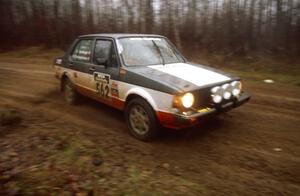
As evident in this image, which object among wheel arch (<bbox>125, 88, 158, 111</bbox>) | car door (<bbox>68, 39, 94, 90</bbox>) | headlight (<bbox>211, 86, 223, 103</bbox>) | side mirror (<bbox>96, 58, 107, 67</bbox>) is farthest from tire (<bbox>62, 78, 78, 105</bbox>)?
headlight (<bbox>211, 86, 223, 103</bbox>)

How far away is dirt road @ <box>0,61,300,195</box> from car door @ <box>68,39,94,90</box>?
26.9 inches

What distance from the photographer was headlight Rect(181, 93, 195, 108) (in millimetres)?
4238

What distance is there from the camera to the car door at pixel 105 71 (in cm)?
528

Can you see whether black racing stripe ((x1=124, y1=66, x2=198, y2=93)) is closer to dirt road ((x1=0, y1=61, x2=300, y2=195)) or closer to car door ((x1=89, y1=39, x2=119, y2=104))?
car door ((x1=89, y1=39, x2=119, y2=104))

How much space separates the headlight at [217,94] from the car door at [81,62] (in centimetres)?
258

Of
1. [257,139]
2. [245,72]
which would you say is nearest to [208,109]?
[257,139]

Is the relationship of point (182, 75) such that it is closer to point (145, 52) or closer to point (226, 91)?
point (226, 91)

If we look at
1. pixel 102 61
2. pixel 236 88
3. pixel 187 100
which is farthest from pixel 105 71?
pixel 236 88

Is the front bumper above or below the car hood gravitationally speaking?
below

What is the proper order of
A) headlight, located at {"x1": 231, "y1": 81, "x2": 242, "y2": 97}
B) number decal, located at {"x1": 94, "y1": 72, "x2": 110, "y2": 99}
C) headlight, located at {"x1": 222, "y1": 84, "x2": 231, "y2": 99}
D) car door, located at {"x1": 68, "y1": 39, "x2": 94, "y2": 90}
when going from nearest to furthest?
A: headlight, located at {"x1": 222, "y1": 84, "x2": 231, "y2": 99}, headlight, located at {"x1": 231, "y1": 81, "x2": 242, "y2": 97}, number decal, located at {"x1": 94, "y1": 72, "x2": 110, "y2": 99}, car door, located at {"x1": 68, "y1": 39, "x2": 94, "y2": 90}

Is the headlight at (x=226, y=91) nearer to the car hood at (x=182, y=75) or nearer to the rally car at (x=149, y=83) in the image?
the rally car at (x=149, y=83)

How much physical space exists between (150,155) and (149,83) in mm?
1089

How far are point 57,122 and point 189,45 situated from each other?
1025 centimetres

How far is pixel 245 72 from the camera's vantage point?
1105 centimetres
